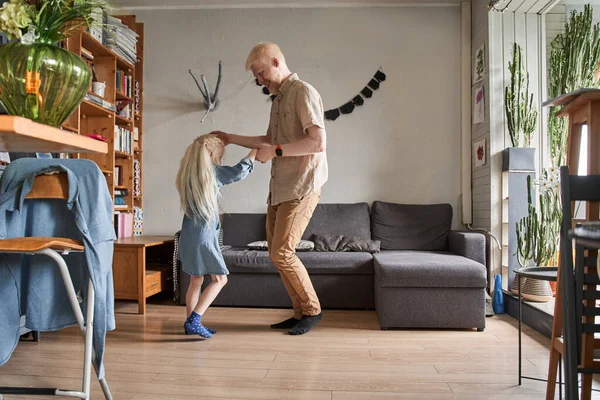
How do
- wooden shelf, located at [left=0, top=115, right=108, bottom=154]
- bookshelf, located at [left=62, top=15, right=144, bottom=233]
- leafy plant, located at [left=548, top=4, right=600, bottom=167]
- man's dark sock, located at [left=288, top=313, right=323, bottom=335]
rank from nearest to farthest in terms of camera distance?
wooden shelf, located at [left=0, top=115, right=108, bottom=154]
man's dark sock, located at [left=288, top=313, right=323, bottom=335]
leafy plant, located at [left=548, top=4, right=600, bottom=167]
bookshelf, located at [left=62, top=15, right=144, bottom=233]

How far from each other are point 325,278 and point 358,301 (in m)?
0.29

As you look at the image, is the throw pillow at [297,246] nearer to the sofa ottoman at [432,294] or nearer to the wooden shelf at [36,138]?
the sofa ottoman at [432,294]

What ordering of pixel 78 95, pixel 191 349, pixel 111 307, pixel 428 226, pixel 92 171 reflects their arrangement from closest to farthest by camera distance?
pixel 78 95, pixel 92 171, pixel 111 307, pixel 191 349, pixel 428 226

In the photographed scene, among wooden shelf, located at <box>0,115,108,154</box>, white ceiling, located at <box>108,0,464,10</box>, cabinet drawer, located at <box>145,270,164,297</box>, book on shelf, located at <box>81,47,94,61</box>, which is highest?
white ceiling, located at <box>108,0,464,10</box>

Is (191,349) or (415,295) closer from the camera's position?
(191,349)

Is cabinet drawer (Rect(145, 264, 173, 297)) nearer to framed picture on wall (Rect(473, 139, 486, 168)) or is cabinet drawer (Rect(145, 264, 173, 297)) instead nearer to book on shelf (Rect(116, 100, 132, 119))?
book on shelf (Rect(116, 100, 132, 119))

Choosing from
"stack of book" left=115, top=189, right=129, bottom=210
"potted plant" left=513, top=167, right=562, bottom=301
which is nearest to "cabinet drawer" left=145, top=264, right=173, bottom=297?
"stack of book" left=115, top=189, right=129, bottom=210

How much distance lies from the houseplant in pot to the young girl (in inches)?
52.4

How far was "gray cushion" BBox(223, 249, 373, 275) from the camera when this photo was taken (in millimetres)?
3539

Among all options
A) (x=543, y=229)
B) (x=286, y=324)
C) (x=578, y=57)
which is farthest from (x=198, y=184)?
(x=578, y=57)

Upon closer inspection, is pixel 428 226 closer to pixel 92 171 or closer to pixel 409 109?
pixel 409 109

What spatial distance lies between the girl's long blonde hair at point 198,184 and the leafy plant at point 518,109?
2.21 m

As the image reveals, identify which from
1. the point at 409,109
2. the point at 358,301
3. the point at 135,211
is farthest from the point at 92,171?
the point at 409,109

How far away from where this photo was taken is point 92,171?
158 centimetres
